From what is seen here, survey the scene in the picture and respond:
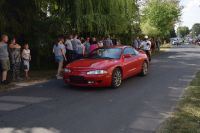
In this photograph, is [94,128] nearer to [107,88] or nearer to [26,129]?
[26,129]

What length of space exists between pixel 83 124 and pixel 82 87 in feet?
16.3

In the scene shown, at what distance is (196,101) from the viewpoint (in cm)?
928

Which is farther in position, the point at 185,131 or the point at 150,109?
the point at 150,109

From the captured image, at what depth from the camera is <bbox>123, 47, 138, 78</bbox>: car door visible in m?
12.8

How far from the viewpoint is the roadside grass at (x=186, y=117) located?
22.0 ft

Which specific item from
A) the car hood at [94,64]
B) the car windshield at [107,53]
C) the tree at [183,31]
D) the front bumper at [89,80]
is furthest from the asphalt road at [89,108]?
the tree at [183,31]

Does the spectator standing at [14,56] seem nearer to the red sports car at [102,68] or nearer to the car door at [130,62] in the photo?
the red sports car at [102,68]

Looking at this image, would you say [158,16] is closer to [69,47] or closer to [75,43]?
[75,43]

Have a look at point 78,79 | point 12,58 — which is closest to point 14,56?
point 12,58

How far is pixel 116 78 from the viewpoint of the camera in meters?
11.9

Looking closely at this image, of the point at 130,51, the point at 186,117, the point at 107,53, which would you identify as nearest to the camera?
the point at 186,117

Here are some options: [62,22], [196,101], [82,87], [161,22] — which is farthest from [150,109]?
[161,22]

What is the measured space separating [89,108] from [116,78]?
10.8 ft

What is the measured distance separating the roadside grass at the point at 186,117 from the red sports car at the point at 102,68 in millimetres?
2519
